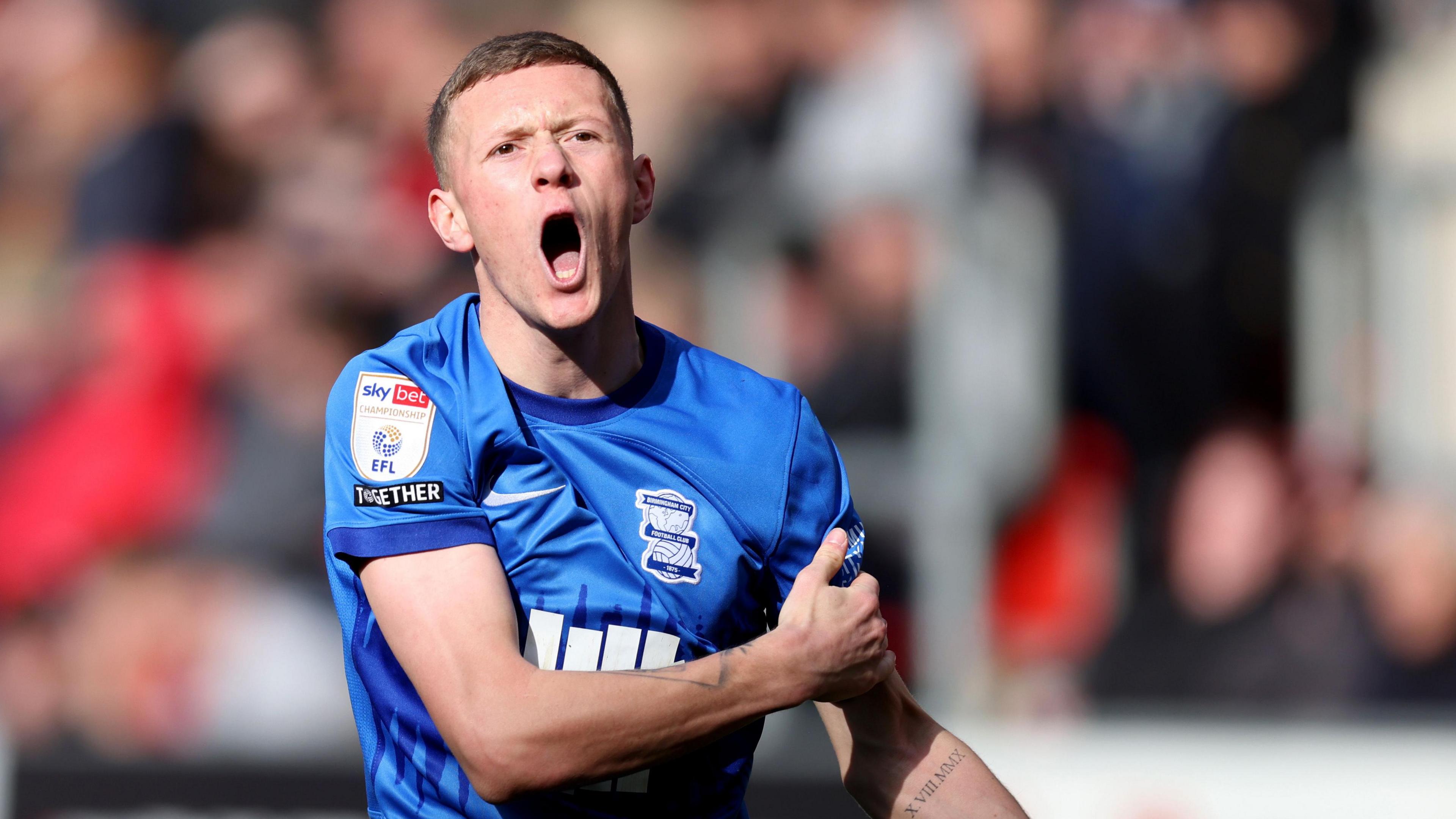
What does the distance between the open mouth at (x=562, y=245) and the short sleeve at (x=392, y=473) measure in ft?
1.01

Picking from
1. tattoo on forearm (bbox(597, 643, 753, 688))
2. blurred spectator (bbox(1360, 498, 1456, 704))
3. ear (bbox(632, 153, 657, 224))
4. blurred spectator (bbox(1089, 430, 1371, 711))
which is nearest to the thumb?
tattoo on forearm (bbox(597, 643, 753, 688))

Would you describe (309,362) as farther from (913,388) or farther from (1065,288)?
(1065,288)

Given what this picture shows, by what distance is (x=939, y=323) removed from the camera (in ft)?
22.5

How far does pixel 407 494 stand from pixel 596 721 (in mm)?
502

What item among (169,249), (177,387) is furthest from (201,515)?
(169,249)

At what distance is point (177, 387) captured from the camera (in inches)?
281

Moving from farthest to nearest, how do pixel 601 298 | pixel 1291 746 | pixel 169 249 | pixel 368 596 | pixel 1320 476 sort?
pixel 169 249 < pixel 1320 476 < pixel 1291 746 < pixel 601 298 < pixel 368 596

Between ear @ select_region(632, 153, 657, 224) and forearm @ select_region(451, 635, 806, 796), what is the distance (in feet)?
3.02

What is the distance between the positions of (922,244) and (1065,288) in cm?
65

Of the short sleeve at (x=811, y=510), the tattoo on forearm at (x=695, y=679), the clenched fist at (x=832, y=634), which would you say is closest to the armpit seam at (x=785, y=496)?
the short sleeve at (x=811, y=510)

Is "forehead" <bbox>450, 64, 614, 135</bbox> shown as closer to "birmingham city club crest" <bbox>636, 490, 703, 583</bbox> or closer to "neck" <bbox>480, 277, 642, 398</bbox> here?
"neck" <bbox>480, 277, 642, 398</bbox>

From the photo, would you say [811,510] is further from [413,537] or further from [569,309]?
[413,537]

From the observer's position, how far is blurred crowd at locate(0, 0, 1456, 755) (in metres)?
6.67

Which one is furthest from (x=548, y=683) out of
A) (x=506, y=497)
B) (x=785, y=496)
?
(x=785, y=496)
